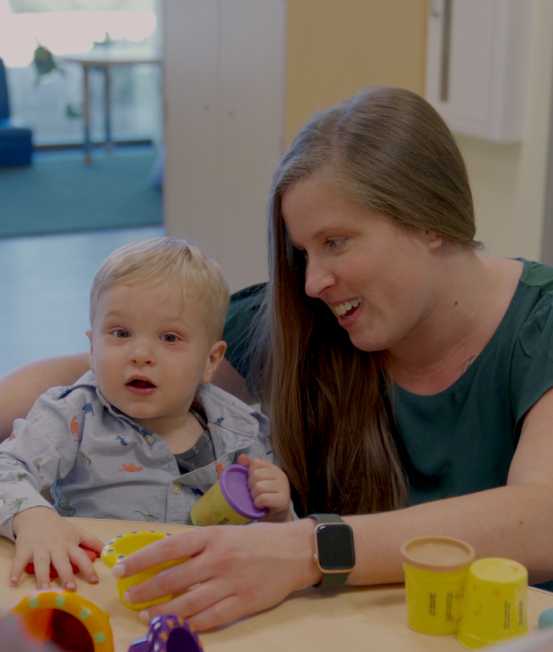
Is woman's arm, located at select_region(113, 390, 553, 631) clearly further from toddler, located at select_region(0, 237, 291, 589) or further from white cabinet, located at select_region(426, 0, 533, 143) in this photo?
white cabinet, located at select_region(426, 0, 533, 143)

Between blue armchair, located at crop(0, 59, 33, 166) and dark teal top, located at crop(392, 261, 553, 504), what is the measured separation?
7765mm

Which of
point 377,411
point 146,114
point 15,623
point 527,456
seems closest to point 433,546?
point 527,456

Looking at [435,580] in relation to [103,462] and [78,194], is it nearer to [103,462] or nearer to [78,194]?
[103,462]

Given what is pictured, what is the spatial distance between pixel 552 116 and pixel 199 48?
1.41 metres

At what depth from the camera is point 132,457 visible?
192 centimetres

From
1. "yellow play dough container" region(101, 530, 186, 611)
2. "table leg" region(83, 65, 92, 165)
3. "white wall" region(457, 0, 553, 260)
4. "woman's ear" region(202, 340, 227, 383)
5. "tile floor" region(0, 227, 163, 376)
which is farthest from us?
"table leg" region(83, 65, 92, 165)

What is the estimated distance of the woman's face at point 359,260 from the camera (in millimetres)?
1839

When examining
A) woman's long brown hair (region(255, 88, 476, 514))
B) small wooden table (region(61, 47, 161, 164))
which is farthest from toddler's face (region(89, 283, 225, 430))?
small wooden table (region(61, 47, 161, 164))

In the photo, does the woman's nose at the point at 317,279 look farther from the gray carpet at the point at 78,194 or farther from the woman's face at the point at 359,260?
the gray carpet at the point at 78,194

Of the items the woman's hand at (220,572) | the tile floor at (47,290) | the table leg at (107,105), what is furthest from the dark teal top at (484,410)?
the table leg at (107,105)

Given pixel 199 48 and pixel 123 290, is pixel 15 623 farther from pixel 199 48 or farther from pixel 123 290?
pixel 199 48

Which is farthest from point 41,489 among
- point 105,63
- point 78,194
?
point 105,63

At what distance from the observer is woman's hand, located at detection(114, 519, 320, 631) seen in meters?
1.42

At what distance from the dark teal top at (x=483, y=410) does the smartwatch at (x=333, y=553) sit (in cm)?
48
